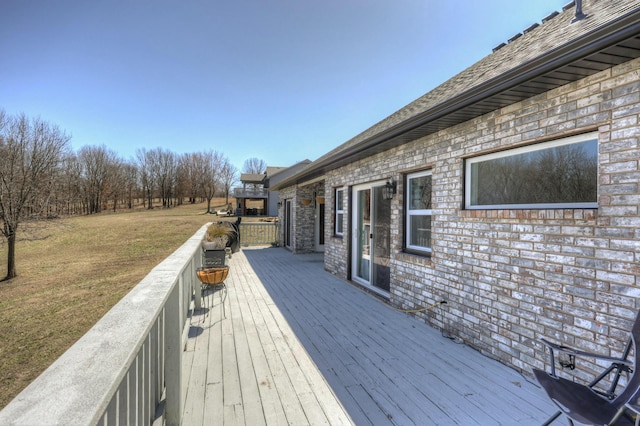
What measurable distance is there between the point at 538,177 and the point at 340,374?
270cm

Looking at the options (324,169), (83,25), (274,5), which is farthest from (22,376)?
(274,5)

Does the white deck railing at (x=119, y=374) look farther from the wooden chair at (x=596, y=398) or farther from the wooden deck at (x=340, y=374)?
the wooden chair at (x=596, y=398)

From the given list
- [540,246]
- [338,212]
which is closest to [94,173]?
[338,212]

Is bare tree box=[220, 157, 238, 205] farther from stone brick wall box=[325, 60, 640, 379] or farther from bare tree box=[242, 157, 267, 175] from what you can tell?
stone brick wall box=[325, 60, 640, 379]

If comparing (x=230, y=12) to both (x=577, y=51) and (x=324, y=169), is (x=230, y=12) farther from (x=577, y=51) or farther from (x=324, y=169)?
(x=577, y=51)

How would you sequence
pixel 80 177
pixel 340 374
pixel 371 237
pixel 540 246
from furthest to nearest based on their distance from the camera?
pixel 80 177
pixel 371 237
pixel 340 374
pixel 540 246

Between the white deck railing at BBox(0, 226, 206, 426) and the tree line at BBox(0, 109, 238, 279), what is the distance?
48.3 feet

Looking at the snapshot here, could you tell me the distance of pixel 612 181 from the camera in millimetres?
2346

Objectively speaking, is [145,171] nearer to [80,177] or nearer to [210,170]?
[210,170]

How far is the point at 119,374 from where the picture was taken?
0.99 meters

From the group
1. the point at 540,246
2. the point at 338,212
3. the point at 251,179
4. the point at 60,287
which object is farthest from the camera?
the point at 251,179

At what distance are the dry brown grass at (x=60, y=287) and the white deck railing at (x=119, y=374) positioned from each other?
4819 millimetres

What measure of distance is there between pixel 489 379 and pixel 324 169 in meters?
5.84

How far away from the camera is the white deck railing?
0.77m
